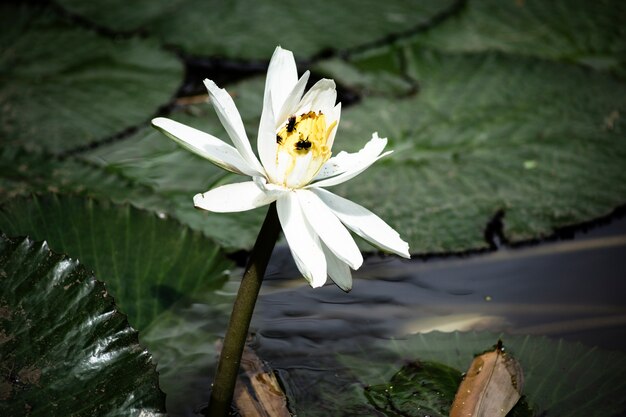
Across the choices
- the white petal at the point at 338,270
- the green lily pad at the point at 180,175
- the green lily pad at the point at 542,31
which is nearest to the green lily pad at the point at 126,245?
the green lily pad at the point at 180,175

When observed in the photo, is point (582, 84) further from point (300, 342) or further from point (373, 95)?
point (300, 342)

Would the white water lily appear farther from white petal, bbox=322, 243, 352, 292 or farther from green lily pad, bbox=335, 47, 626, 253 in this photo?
green lily pad, bbox=335, 47, 626, 253

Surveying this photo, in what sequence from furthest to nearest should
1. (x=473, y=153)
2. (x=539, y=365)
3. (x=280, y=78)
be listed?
(x=473, y=153) < (x=539, y=365) < (x=280, y=78)

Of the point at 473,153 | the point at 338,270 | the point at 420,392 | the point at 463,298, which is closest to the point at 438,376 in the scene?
the point at 420,392

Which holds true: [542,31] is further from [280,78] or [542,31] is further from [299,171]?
[299,171]

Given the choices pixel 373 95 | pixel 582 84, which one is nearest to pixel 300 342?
pixel 373 95

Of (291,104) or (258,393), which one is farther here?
(258,393)
